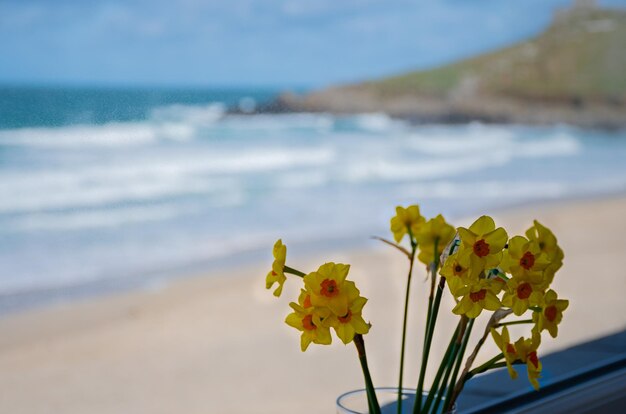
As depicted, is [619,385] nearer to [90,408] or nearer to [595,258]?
[90,408]

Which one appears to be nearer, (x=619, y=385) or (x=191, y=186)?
(x=619, y=385)

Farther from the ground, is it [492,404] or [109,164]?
[109,164]

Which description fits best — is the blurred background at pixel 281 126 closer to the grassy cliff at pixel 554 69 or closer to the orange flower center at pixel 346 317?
the grassy cliff at pixel 554 69

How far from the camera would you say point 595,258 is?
3.24 meters

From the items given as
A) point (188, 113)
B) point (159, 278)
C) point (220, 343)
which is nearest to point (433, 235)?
point (188, 113)

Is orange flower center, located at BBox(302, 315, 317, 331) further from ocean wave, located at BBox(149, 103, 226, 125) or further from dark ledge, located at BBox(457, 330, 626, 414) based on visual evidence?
ocean wave, located at BBox(149, 103, 226, 125)

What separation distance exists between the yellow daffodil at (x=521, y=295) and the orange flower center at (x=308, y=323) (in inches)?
4.8

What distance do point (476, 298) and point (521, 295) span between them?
0.03 meters

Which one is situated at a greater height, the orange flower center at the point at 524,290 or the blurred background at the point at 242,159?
the blurred background at the point at 242,159

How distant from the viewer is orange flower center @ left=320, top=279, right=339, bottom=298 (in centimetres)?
55

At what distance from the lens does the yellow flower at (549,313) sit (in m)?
0.60

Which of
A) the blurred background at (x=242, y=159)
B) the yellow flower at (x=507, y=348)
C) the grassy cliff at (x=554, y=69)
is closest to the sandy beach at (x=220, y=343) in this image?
the blurred background at (x=242, y=159)

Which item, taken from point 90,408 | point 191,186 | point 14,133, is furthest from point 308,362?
point 191,186

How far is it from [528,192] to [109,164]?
235 cm
